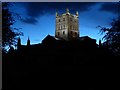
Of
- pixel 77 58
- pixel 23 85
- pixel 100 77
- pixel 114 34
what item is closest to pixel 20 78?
pixel 23 85

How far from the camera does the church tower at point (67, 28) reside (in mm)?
7445

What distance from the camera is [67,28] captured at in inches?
320

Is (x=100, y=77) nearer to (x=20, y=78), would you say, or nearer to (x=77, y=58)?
(x=77, y=58)

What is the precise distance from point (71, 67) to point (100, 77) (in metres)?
0.77

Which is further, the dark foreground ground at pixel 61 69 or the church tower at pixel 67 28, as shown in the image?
the church tower at pixel 67 28

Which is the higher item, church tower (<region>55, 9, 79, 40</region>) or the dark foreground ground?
church tower (<region>55, 9, 79, 40</region>)

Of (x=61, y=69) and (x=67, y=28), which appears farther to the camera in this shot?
Result: (x=67, y=28)

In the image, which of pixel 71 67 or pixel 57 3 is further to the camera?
pixel 57 3

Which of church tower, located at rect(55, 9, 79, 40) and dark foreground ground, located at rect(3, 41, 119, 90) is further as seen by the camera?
church tower, located at rect(55, 9, 79, 40)

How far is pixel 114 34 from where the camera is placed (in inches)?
303

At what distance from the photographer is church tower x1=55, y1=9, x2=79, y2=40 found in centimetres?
745

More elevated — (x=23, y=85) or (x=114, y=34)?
(x=114, y=34)

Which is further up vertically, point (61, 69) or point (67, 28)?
point (67, 28)

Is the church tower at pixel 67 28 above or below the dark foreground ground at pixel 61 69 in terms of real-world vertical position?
above
